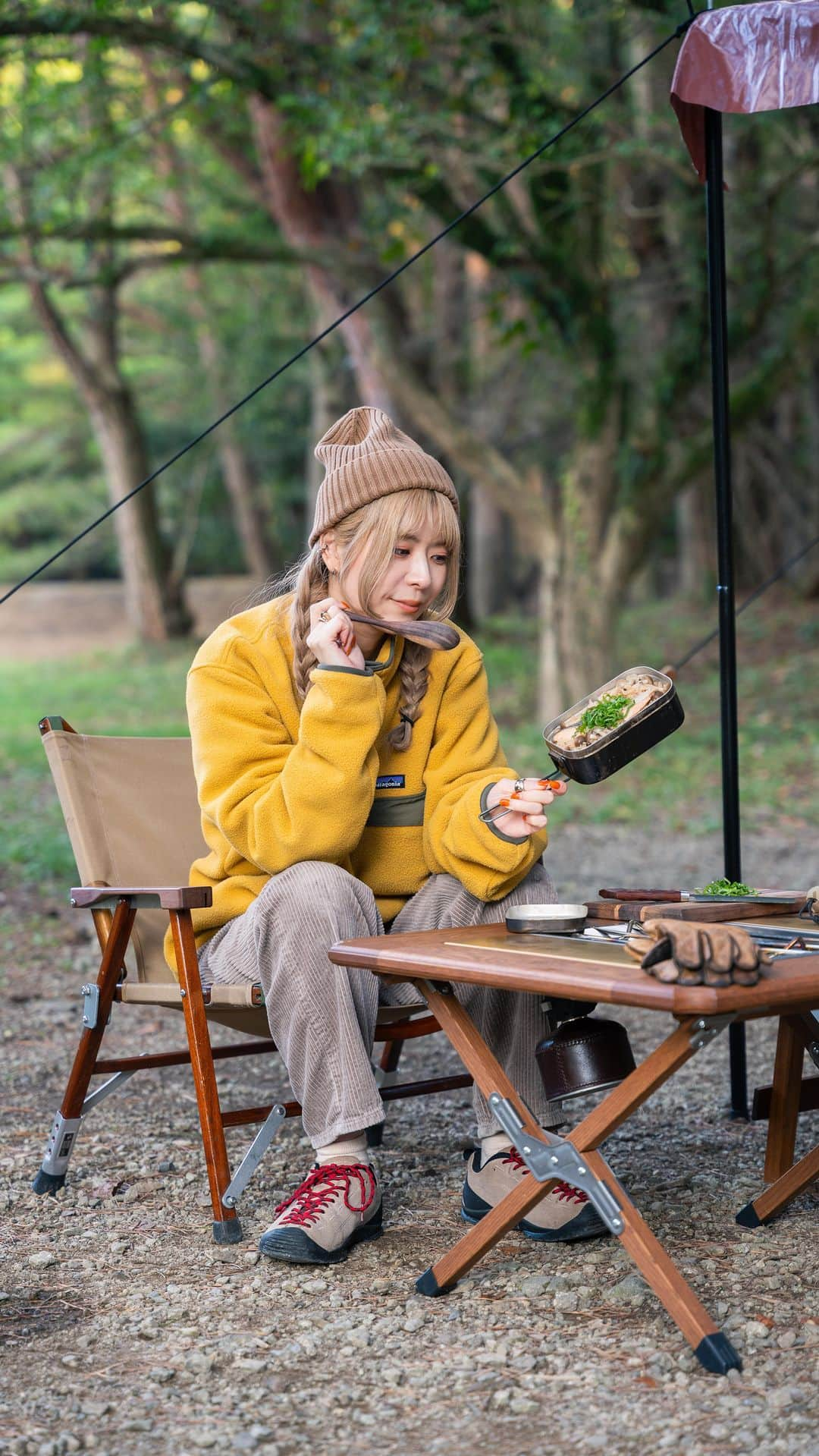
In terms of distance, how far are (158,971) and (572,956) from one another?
1248 mm

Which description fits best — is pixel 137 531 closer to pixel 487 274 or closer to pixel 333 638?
pixel 487 274

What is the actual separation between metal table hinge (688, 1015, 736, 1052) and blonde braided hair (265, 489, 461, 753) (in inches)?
41.7

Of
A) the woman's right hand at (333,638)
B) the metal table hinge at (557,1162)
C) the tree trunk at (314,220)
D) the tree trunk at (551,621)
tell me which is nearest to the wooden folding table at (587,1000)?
the metal table hinge at (557,1162)

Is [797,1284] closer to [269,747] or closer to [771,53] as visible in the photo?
→ [269,747]

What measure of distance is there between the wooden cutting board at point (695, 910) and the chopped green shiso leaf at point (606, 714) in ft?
1.10

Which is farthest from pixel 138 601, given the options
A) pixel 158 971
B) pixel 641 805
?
pixel 158 971

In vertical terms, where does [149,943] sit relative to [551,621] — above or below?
below

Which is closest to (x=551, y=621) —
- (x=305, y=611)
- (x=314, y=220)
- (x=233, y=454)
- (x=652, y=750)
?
(x=652, y=750)

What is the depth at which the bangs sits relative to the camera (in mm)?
2861

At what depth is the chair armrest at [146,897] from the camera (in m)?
2.73

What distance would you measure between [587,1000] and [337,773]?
76 centimetres

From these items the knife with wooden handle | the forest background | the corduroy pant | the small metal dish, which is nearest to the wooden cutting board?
the knife with wooden handle

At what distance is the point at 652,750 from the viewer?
10.6 meters

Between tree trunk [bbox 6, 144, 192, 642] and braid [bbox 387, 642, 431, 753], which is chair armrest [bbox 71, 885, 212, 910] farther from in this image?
tree trunk [bbox 6, 144, 192, 642]
